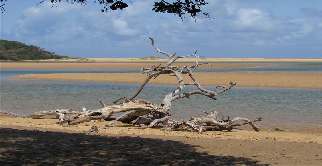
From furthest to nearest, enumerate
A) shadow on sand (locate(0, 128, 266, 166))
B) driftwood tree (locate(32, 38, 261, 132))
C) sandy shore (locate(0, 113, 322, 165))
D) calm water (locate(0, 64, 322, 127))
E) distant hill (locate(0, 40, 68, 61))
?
distant hill (locate(0, 40, 68, 61)) → calm water (locate(0, 64, 322, 127)) → driftwood tree (locate(32, 38, 261, 132)) → sandy shore (locate(0, 113, 322, 165)) → shadow on sand (locate(0, 128, 266, 166))

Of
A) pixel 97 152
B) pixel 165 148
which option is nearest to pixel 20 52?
pixel 165 148

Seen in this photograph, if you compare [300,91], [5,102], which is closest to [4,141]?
[5,102]

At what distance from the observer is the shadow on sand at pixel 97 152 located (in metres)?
10.6

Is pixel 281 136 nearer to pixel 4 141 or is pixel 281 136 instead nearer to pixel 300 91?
pixel 4 141

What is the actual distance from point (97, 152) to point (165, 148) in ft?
5.41

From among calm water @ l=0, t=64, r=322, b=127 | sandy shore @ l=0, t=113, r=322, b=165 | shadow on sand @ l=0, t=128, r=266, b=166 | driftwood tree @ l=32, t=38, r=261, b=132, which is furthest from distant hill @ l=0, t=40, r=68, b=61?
shadow on sand @ l=0, t=128, r=266, b=166

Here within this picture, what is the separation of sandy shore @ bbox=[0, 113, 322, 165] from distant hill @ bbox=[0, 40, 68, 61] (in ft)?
384

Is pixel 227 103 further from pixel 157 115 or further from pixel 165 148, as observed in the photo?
pixel 165 148

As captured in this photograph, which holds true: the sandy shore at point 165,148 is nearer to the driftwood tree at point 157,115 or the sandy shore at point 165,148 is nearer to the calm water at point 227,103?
the driftwood tree at point 157,115

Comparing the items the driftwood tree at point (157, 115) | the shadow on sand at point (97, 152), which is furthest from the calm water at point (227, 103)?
the shadow on sand at point (97, 152)

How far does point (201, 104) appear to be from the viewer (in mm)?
26219

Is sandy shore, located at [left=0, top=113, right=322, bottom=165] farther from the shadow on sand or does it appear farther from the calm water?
the calm water

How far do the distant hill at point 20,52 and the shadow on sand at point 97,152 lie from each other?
118491mm

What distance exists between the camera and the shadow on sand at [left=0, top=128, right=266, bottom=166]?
1057cm
